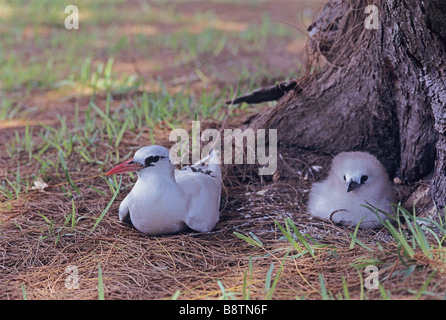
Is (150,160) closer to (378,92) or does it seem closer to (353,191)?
(353,191)

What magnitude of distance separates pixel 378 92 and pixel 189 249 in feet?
5.50

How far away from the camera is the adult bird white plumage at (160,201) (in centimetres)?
315

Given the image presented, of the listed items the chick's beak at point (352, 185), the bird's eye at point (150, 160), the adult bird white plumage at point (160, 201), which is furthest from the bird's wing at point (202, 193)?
the chick's beak at point (352, 185)

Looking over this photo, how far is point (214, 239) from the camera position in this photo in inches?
128

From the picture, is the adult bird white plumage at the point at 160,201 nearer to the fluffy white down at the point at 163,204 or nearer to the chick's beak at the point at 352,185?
the fluffy white down at the point at 163,204

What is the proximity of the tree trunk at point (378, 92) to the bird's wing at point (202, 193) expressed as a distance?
2.38 feet

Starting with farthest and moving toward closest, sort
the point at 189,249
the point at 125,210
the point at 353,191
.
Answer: the point at 353,191 → the point at 125,210 → the point at 189,249

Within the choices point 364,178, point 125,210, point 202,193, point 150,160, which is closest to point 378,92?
point 364,178

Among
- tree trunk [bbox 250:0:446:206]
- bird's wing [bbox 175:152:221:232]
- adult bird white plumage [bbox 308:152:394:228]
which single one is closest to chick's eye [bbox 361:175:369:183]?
adult bird white plumage [bbox 308:152:394:228]

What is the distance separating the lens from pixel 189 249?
10.2 feet

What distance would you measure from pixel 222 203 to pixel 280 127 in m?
0.78
